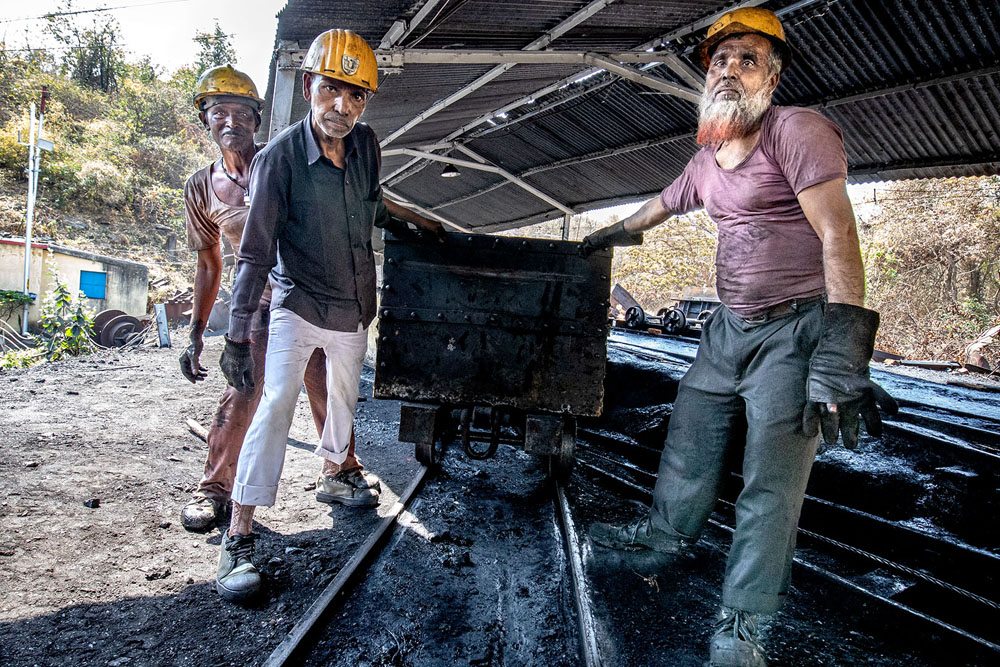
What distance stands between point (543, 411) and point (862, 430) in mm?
2799

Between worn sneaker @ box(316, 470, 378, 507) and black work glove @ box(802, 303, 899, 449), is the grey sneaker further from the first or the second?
worn sneaker @ box(316, 470, 378, 507)

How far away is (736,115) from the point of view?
2.12 meters

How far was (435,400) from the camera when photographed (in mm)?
3129

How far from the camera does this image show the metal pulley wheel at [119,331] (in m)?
11.2

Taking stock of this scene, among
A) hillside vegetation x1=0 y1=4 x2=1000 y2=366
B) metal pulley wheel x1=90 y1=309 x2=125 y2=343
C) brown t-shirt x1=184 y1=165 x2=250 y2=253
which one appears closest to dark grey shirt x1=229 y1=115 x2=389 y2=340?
brown t-shirt x1=184 y1=165 x2=250 y2=253

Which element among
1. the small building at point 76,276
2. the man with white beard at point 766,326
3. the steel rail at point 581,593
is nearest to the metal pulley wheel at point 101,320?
the small building at point 76,276

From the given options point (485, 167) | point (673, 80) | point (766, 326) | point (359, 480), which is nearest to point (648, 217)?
point (766, 326)

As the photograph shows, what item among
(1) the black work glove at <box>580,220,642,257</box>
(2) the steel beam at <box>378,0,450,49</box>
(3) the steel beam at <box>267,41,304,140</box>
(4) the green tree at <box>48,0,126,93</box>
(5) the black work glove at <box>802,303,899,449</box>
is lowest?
(5) the black work glove at <box>802,303,899,449</box>

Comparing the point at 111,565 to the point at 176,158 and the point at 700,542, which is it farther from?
the point at 176,158

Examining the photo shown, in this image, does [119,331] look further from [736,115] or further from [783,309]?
[783,309]

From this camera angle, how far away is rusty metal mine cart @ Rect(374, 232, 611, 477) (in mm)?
3051

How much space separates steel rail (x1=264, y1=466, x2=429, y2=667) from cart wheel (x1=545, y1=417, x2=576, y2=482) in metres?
1.05

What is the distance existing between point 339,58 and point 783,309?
223 cm

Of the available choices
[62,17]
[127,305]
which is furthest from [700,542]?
[62,17]
